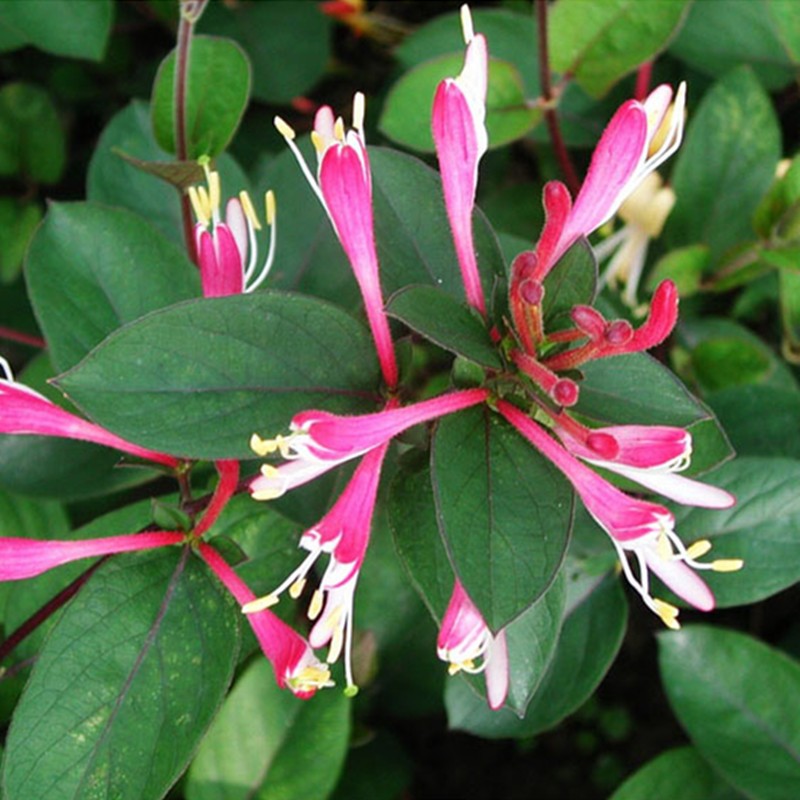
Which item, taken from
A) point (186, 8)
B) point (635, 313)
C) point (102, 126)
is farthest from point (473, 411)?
point (102, 126)

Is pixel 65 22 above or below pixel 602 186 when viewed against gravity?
below

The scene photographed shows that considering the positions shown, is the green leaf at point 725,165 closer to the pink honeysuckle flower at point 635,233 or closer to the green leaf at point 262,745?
the pink honeysuckle flower at point 635,233

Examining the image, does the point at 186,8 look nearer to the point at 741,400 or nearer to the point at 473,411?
the point at 473,411

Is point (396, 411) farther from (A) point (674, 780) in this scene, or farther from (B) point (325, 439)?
(A) point (674, 780)

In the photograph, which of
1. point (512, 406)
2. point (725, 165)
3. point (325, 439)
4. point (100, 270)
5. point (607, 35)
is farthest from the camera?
point (725, 165)

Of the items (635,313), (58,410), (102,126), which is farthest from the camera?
(102,126)

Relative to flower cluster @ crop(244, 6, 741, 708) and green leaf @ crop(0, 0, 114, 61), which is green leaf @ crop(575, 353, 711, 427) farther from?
green leaf @ crop(0, 0, 114, 61)

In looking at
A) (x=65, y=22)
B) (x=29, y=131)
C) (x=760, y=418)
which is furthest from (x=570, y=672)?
(x=29, y=131)
